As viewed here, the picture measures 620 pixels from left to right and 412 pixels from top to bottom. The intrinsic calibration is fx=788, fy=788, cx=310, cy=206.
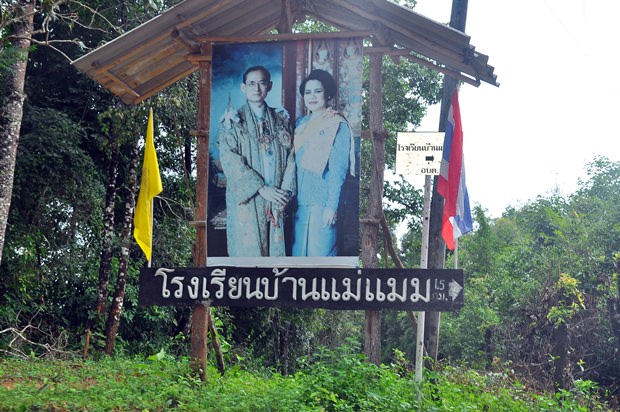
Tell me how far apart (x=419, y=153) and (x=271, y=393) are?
10.3 ft

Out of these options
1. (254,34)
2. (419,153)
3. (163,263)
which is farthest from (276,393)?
(163,263)

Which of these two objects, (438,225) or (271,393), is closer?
(271,393)

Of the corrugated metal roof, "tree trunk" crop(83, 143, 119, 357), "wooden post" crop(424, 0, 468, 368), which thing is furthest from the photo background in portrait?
"tree trunk" crop(83, 143, 119, 357)

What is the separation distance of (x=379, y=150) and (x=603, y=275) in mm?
11587

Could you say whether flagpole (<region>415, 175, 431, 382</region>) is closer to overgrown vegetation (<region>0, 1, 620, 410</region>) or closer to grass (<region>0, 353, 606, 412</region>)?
grass (<region>0, 353, 606, 412</region>)

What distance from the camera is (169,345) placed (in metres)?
18.5

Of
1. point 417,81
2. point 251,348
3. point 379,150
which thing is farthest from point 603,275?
point 379,150

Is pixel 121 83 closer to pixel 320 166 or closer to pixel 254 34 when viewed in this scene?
pixel 254 34

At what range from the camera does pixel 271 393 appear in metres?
8.78

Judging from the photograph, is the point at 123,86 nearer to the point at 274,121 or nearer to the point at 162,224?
the point at 274,121

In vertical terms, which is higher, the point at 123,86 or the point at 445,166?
the point at 123,86

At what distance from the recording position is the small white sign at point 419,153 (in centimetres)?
866

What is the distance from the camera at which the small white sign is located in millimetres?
8656

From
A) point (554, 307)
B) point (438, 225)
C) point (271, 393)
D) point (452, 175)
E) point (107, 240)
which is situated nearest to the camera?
point (271, 393)
